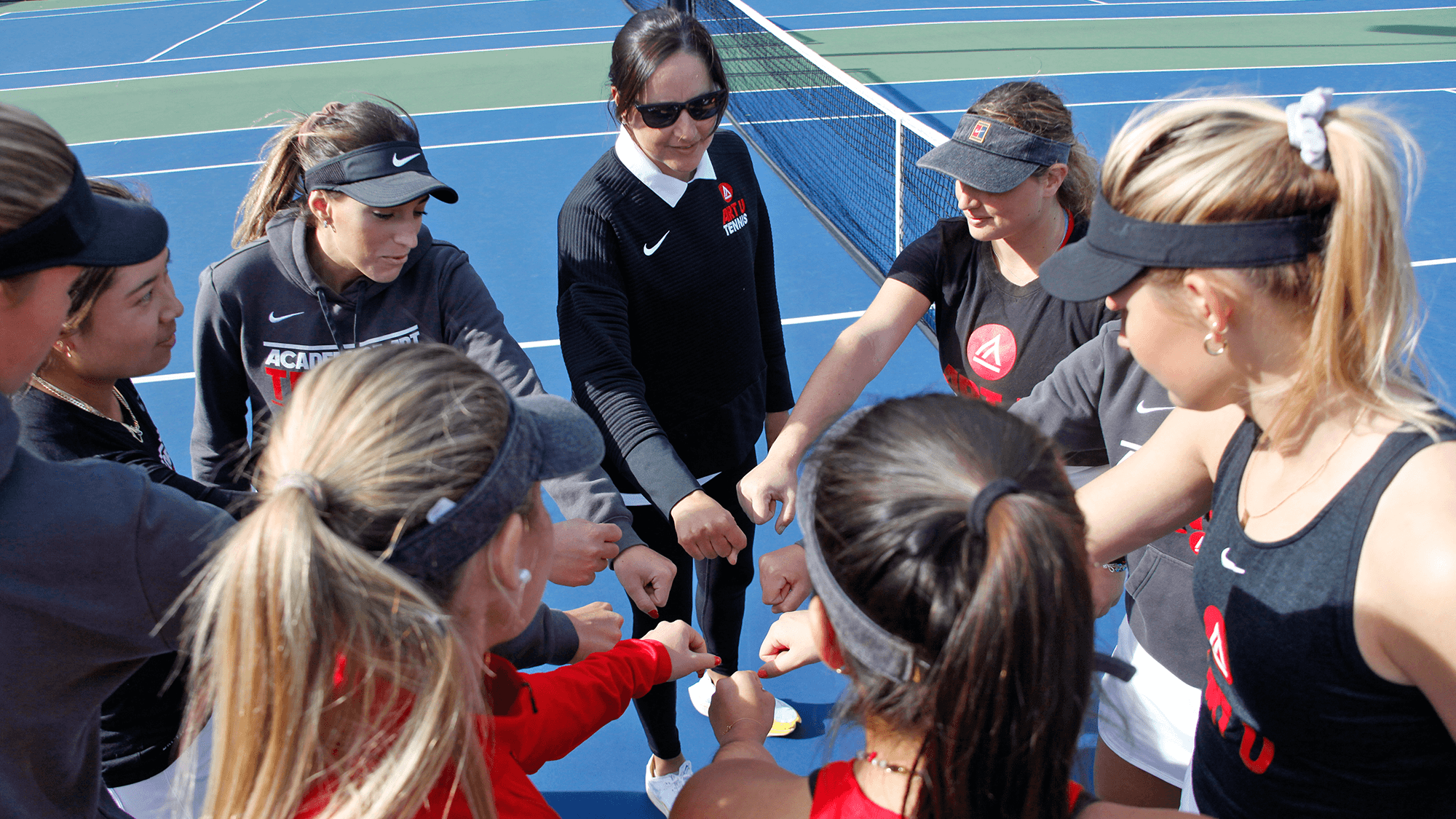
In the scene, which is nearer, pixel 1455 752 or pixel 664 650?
pixel 1455 752

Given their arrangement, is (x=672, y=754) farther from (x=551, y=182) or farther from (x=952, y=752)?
(x=551, y=182)

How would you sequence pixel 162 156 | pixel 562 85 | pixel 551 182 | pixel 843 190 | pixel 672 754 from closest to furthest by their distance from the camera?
pixel 672 754
pixel 843 190
pixel 551 182
pixel 162 156
pixel 562 85

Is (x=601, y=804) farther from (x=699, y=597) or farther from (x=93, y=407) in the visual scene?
(x=93, y=407)

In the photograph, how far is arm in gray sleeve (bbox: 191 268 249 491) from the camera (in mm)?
2408

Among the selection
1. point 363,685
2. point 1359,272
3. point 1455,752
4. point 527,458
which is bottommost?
point 1455,752

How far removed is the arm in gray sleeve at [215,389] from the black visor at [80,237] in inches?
33.6

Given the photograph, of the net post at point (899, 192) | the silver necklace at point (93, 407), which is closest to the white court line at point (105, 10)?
the net post at point (899, 192)

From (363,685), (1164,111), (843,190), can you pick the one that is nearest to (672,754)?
(363,685)

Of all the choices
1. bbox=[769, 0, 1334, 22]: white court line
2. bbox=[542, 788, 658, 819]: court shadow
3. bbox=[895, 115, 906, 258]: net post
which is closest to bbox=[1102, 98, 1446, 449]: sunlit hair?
bbox=[542, 788, 658, 819]: court shadow

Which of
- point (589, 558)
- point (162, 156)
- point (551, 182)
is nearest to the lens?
point (589, 558)

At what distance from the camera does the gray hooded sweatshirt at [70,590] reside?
121 cm

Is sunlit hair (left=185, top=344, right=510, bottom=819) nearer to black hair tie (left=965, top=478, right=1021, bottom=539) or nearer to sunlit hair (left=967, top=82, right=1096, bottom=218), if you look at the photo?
black hair tie (left=965, top=478, right=1021, bottom=539)

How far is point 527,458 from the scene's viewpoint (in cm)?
131

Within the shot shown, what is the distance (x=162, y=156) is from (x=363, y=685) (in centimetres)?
1005
